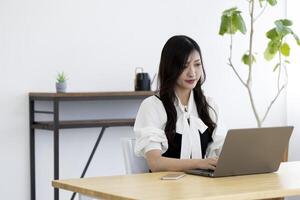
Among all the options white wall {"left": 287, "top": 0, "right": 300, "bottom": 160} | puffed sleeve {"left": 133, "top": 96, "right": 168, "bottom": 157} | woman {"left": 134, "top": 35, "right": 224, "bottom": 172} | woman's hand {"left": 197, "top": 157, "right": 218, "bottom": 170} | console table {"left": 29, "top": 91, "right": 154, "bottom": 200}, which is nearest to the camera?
woman's hand {"left": 197, "top": 157, "right": 218, "bottom": 170}

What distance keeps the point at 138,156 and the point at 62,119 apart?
184 centimetres

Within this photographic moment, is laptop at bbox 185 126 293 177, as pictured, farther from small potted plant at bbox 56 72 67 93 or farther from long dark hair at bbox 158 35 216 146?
small potted plant at bbox 56 72 67 93

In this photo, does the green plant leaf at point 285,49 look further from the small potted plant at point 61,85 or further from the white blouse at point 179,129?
the white blouse at point 179,129

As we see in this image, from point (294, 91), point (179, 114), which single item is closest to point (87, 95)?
point (179, 114)

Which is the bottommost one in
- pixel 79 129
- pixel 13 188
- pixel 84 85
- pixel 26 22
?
pixel 13 188

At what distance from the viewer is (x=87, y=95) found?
4559mm

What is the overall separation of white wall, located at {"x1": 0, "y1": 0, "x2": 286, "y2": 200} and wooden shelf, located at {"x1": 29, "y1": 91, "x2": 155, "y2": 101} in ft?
0.66

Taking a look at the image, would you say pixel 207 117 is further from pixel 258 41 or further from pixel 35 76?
pixel 258 41

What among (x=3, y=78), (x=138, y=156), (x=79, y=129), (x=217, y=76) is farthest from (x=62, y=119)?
(x=138, y=156)

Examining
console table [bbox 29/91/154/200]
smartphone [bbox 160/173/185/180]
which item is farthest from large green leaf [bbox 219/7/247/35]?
smartphone [bbox 160/173/185/180]

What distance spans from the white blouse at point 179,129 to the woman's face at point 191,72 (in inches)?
3.8

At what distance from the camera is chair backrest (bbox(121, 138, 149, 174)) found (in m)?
3.14

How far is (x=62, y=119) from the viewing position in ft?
16.0

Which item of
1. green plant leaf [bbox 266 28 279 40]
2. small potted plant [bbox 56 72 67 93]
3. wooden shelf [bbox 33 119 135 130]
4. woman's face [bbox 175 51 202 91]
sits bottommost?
wooden shelf [bbox 33 119 135 130]
